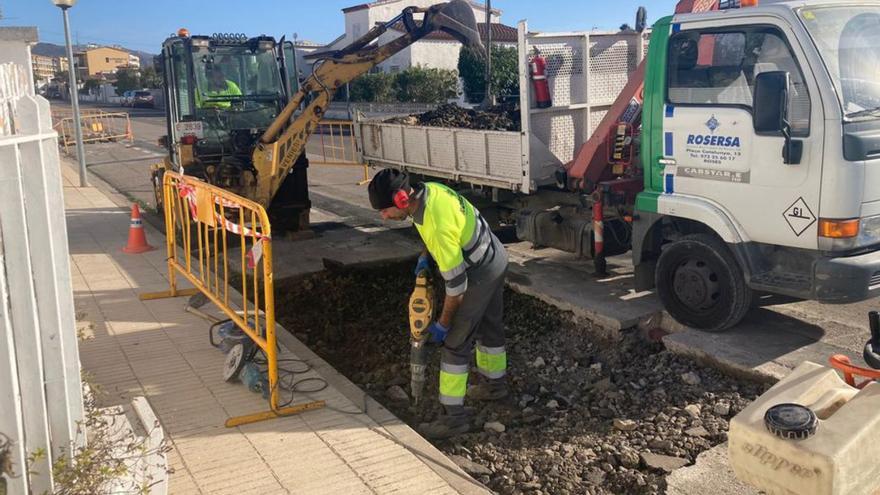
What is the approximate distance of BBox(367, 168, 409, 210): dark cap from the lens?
15.6 ft

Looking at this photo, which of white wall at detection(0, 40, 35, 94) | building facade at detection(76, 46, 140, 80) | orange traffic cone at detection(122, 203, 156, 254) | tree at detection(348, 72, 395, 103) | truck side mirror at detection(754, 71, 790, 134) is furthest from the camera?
building facade at detection(76, 46, 140, 80)

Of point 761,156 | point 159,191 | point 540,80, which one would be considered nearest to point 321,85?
point 540,80

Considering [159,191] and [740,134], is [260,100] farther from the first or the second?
[740,134]

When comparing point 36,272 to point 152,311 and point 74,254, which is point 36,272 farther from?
point 74,254

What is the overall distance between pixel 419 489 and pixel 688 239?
327 cm

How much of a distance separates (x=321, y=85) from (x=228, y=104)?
1.53 m

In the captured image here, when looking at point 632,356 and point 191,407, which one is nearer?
point 191,407

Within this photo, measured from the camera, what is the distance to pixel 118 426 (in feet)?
13.2

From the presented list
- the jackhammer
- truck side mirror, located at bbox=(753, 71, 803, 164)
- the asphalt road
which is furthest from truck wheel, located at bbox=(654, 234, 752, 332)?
the jackhammer

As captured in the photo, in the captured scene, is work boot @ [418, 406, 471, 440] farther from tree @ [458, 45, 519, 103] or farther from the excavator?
tree @ [458, 45, 519, 103]

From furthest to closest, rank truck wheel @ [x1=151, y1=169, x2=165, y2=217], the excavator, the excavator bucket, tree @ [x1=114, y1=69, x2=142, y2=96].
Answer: tree @ [x1=114, y1=69, x2=142, y2=96] → truck wheel @ [x1=151, y1=169, x2=165, y2=217] → the excavator → the excavator bucket

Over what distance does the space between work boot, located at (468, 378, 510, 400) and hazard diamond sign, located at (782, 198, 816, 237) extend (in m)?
2.31

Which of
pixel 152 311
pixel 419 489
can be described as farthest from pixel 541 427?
pixel 152 311

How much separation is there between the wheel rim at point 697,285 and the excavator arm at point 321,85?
4694mm
